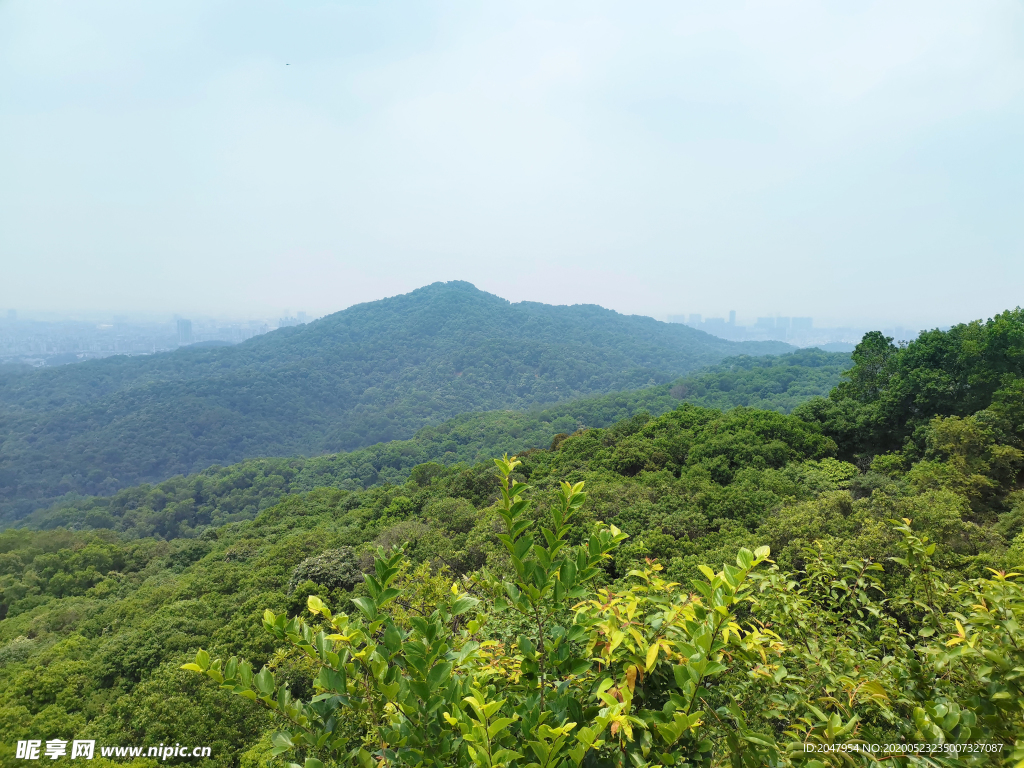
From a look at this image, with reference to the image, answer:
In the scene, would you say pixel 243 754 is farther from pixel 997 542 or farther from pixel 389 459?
pixel 389 459

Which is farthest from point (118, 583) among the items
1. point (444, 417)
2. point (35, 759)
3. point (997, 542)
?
point (444, 417)

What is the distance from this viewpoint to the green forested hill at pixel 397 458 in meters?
45.6

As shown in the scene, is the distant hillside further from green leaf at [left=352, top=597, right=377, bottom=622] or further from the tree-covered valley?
green leaf at [left=352, top=597, right=377, bottom=622]

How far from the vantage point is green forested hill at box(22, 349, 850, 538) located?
45625 millimetres

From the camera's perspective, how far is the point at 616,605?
1.93 metres

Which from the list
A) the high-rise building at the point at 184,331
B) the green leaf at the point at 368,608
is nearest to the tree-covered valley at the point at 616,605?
the green leaf at the point at 368,608

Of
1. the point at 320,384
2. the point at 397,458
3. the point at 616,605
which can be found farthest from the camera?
the point at 320,384

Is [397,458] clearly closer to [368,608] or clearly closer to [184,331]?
[368,608]

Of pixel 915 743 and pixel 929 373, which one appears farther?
pixel 929 373

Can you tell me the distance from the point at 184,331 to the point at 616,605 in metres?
237

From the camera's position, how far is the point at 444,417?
95.9 m

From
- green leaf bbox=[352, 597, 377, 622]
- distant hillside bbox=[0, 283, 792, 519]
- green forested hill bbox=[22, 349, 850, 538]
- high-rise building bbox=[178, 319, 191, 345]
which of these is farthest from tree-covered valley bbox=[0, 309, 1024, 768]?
high-rise building bbox=[178, 319, 191, 345]

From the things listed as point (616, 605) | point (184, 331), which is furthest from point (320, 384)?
point (184, 331)

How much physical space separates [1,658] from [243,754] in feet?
34.6
